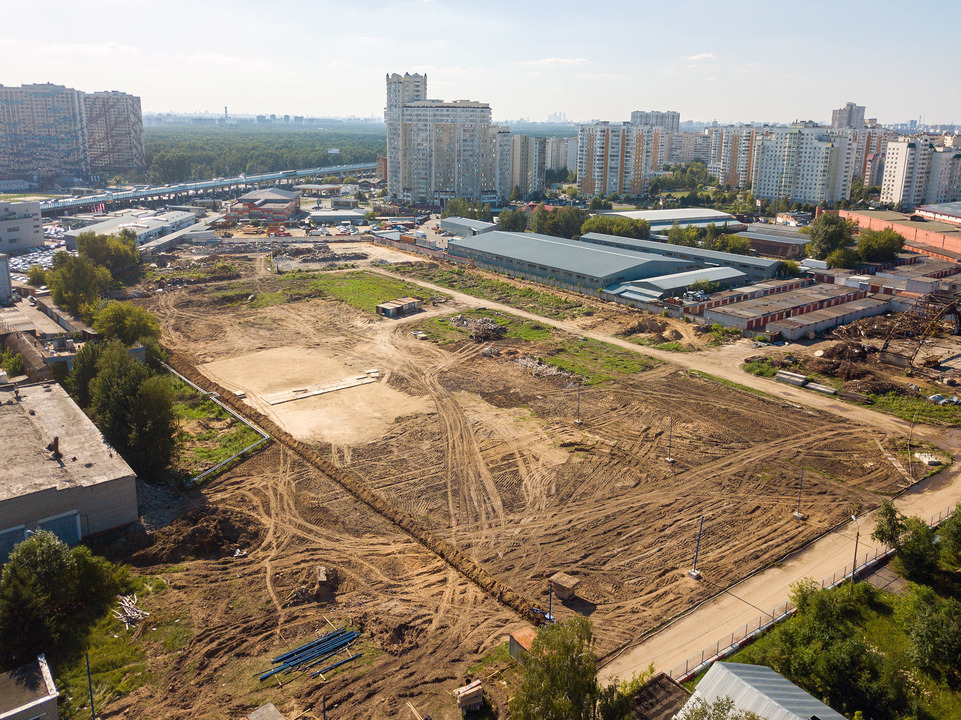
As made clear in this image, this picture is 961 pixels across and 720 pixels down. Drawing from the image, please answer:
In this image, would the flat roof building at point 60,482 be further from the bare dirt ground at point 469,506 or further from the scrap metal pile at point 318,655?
the scrap metal pile at point 318,655

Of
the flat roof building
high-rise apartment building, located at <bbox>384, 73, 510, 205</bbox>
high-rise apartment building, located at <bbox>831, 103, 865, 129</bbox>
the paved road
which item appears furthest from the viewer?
high-rise apartment building, located at <bbox>831, 103, 865, 129</bbox>

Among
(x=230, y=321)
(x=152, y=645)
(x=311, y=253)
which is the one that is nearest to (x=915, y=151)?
(x=311, y=253)

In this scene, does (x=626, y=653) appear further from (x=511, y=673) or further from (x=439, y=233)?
(x=439, y=233)

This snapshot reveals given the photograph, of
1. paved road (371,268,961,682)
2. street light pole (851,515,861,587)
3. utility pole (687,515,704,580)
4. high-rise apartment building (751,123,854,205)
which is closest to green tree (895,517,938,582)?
street light pole (851,515,861,587)

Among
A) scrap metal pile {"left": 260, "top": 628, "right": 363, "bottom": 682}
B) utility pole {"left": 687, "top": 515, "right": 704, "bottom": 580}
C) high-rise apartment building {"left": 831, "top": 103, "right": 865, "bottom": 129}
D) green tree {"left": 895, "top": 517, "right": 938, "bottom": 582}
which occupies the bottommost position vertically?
scrap metal pile {"left": 260, "top": 628, "right": 363, "bottom": 682}

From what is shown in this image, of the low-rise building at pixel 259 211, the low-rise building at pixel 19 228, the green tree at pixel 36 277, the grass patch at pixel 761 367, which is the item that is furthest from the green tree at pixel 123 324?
the low-rise building at pixel 259 211

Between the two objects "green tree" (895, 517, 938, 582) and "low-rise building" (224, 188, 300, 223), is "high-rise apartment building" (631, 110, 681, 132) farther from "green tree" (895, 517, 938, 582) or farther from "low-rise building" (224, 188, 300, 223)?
"green tree" (895, 517, 938, 582)

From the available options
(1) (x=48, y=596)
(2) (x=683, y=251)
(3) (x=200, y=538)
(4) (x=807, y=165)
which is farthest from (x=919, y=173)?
(1) (x=48, y=596)
